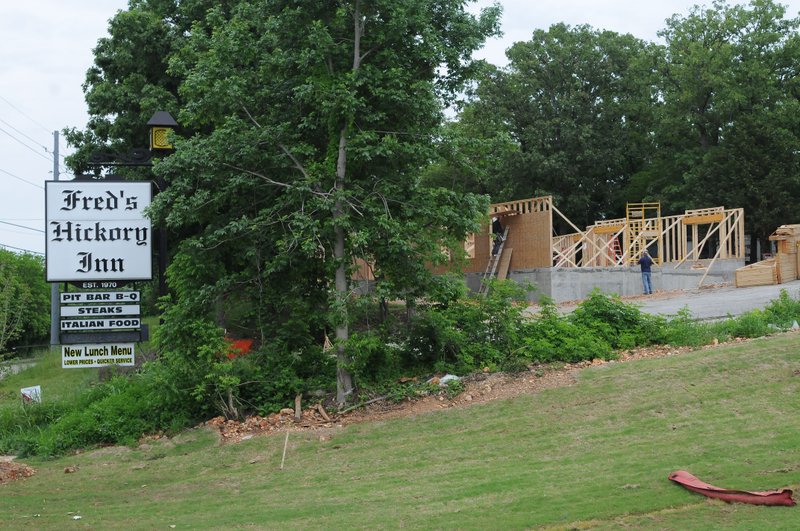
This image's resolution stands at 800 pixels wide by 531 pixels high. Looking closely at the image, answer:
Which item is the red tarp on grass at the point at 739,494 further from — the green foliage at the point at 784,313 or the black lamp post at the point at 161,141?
the black lamp post at the point at 161,141

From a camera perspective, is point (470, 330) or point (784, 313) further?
point (784, 313)

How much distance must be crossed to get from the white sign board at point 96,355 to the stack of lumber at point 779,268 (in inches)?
817

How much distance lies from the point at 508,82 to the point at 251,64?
116 feet

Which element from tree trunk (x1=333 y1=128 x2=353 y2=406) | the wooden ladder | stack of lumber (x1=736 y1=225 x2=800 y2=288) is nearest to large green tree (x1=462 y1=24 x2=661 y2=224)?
the wooden ladder

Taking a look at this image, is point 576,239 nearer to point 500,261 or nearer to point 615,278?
point 615,278

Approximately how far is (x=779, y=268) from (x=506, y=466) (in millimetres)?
22182

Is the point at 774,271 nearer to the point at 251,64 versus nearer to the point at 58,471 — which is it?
the point at 251,64

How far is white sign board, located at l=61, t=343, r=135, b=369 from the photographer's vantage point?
1562cm

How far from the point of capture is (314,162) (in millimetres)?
13062

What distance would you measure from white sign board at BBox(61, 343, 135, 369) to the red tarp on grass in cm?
1141

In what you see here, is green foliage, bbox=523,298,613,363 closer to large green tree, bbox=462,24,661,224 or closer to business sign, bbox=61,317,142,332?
business sign, bbox=61,317,142,332

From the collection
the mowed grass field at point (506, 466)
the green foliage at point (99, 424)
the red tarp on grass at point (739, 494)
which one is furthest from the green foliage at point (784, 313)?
the green foliage at point (99, 424)

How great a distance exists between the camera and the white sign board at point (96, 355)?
15.6 m

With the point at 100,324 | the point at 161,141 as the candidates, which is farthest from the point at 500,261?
the point at 100,324
